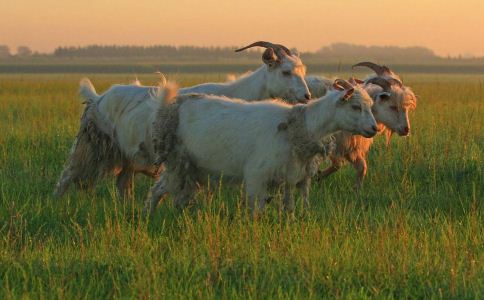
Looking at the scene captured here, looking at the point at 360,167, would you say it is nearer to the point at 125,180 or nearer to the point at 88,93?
the point at 125,180

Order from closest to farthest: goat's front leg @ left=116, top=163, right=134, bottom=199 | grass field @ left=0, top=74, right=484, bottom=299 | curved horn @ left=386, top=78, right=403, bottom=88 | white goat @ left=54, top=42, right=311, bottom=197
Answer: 1. grass field @ left=0, top=74, right=484, bottom=299
2. white goat @ left=54, top=42, right=311, bottom=197
3. goat's front leg @ left=116, top=163, right=134, bottom=199
4. curved horn @ left=386, top=78, right=403, bottom=88

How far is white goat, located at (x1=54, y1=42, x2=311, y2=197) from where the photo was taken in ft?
30.1

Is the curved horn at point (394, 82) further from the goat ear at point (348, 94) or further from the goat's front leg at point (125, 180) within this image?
the goat's front leg at point (125, 180)

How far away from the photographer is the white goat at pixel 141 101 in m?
9.18

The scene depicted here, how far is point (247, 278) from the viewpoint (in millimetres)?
5980

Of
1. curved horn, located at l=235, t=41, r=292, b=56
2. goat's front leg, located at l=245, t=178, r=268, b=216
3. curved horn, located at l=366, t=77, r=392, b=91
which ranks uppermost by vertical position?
curved horn, located at l=235, t=41, r=292, b=56

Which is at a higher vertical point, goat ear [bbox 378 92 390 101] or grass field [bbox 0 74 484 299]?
goat ear [bbox 378 92 390 101]

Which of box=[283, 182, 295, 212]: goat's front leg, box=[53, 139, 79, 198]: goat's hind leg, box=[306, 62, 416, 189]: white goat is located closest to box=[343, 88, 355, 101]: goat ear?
box=[283, 182, 295, 212]: goat's front leg

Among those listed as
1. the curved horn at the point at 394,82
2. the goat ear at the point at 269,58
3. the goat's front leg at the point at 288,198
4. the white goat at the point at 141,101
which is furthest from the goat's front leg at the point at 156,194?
the curved horn at the point at 394,82

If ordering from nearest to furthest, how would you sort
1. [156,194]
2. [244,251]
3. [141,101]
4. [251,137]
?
[244,251] → [251,137] → [156,194] → [141,101]

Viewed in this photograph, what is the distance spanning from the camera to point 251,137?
7.94 m

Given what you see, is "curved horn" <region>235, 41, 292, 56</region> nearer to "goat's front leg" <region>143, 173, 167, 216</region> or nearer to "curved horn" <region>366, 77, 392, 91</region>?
"curved horn" <region>366, 77, 392, 91</region>

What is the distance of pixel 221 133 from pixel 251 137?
34cm

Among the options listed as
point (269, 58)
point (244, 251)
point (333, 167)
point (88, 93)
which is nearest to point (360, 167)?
point (333, 167)
